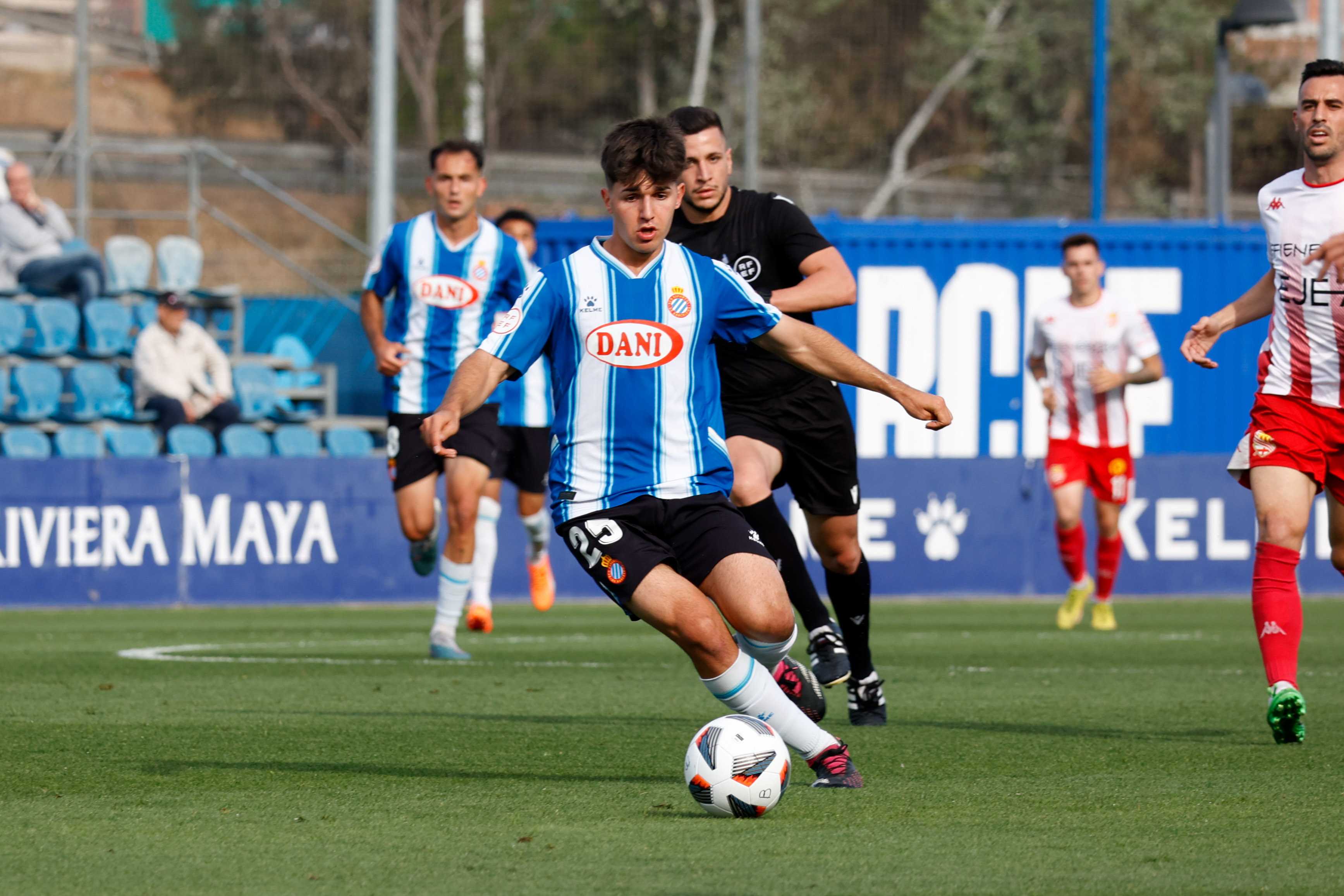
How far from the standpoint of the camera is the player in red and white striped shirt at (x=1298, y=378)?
6.45 m

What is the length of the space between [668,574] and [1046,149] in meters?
26.8

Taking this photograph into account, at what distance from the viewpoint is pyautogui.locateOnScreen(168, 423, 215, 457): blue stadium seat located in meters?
16.6

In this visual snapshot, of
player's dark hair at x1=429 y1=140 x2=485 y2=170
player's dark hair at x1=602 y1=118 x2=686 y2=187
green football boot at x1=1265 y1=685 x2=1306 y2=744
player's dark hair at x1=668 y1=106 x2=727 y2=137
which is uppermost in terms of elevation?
player's dark hair at x1=429 y1=140 x2=485 y2=170

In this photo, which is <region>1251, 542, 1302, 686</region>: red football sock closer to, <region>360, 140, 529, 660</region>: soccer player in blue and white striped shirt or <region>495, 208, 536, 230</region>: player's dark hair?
<region>360, 140, 529, 660</region>: soccer player in blue and white striped shirt

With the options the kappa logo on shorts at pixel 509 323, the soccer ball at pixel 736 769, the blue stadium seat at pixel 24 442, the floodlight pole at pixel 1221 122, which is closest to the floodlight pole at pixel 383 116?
the blue stadium seat at pixel 24 442

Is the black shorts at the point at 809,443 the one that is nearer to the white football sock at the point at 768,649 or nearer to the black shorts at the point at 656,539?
the white football sock at the point at 768,649

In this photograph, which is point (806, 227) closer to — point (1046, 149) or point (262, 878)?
point (262, 878)

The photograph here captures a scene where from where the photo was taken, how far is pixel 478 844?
468 centimetres

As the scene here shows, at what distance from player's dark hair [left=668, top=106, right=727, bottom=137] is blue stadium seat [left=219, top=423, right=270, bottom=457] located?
10755mm

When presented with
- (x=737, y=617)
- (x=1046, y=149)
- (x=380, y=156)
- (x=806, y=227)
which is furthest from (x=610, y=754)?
(x=1046, y=149)

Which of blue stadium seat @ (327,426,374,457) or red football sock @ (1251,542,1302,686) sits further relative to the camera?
blue stadium seat @ (327,426,374,457)

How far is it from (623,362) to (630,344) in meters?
0.05

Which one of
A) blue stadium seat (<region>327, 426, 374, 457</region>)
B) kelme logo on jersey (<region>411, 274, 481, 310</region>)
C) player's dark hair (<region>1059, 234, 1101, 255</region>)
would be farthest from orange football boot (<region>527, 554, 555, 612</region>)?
blue stadium seat (<region>327, 426, 374, 457</region>)

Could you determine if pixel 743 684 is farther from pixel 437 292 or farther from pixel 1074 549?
pixel 1074 549
